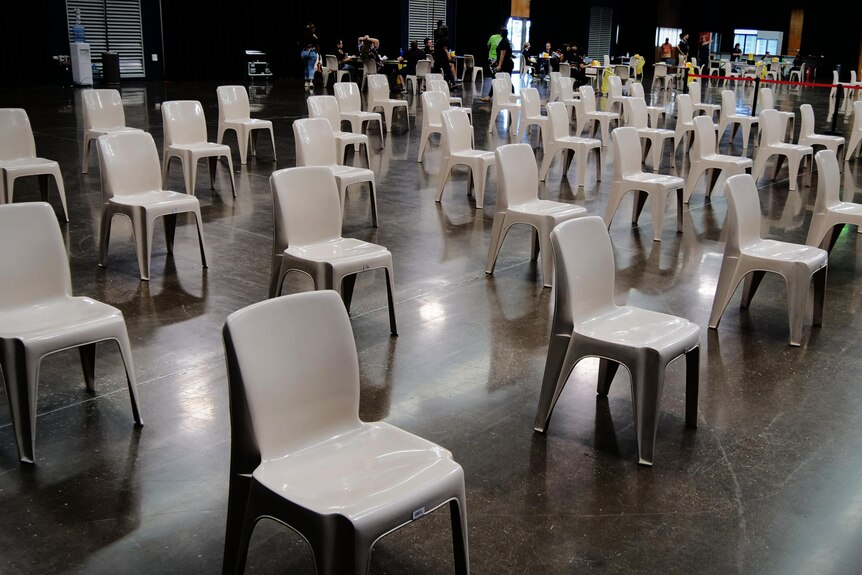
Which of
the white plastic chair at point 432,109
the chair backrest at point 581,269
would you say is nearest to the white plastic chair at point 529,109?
the white plastic chair at point 432,109

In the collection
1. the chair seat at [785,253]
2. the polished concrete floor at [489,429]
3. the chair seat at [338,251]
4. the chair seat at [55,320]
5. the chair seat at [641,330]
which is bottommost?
the polished concrete floor at [489,429]

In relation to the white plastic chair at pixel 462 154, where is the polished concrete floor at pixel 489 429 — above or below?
below

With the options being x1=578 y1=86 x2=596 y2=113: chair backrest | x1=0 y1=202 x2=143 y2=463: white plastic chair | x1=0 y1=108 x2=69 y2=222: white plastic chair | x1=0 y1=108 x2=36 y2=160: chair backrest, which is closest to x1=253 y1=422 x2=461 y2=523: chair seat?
x1=0 y1=202 x2=143 y2=463: white plastic chair

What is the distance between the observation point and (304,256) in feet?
13.0

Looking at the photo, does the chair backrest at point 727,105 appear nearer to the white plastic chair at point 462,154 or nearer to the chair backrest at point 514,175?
the white plastic chair at point 462,154

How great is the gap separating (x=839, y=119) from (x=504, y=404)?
13790mm

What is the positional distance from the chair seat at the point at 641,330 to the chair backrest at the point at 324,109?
458cm

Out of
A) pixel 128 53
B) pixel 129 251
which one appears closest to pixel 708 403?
pixel 129 251

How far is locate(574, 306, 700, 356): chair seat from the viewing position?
2.99m

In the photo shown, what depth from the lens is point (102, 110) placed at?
746 centimetres

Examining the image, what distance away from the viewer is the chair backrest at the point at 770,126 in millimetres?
8141

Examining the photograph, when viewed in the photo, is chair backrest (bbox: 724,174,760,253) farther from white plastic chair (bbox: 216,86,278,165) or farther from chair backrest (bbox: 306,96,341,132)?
white plastic chair (bbox: 216,86,278,165)

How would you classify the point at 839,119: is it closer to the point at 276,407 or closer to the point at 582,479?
the point at 582,479

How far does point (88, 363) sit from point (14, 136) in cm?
336
